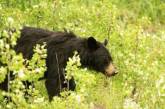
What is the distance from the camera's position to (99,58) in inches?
341

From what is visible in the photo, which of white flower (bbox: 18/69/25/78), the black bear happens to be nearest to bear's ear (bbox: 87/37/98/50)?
the black bear

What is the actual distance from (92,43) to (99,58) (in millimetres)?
306

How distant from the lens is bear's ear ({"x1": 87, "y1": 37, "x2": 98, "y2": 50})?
331 inches

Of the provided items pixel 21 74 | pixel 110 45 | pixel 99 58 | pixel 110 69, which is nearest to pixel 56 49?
pixel 99 58

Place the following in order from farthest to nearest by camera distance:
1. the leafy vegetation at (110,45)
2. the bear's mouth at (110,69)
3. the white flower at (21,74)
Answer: the bear's mouth at (110,69) → the leafy vegetation at (110,45) → the white flower at (21,74)

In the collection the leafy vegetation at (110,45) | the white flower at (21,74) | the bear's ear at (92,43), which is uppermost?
the white flower at (21,74)

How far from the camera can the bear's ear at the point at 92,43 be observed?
840cm

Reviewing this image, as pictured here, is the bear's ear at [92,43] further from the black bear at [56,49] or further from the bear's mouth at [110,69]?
the bear's mouth at [110,69]

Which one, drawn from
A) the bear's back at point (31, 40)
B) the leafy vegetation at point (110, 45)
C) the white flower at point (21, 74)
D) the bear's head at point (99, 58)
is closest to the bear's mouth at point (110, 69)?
the bear's head at point (99, 58)

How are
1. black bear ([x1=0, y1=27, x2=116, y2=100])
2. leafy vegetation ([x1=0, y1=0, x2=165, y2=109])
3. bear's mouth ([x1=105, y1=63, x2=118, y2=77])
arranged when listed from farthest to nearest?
bear's mouth ([x1=105, y1=63, x2=118, y2=77])
leafy vegetation ([x1=0, y1=0, x2=165, y2=109])
black bear ([x1=0, y1=27, x2=116, y2=100])

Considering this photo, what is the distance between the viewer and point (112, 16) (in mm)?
10688

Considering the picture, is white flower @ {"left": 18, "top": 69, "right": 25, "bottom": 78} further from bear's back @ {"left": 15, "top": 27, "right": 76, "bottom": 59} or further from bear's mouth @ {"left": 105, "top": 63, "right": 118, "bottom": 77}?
bear's mouth @ {"left": 105, "top": 63, "right": 118, "bottom": 77}

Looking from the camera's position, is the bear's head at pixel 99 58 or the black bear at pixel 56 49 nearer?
the black bear at pixel 56 49

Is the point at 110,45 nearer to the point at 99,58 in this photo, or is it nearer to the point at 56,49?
the point at 99,58
